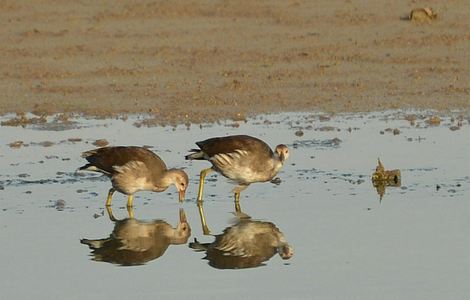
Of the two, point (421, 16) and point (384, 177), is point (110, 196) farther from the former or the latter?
point (421, 16)

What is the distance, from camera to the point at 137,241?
1319 cm

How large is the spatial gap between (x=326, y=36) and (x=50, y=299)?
14.2 meters

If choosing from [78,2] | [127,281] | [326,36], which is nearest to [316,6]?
[326,36]

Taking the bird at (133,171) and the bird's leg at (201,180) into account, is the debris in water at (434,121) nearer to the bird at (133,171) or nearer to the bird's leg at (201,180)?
the bird's leg at (201,180)

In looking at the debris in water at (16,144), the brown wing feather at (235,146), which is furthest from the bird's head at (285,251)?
the debris in water at (16,144)

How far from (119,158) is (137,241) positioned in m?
1.87

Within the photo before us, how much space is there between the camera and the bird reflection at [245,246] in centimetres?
1230

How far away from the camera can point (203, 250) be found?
12758 mm

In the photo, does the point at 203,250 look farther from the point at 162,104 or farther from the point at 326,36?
the point at 326,36

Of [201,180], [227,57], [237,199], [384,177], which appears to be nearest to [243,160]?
[237,199]

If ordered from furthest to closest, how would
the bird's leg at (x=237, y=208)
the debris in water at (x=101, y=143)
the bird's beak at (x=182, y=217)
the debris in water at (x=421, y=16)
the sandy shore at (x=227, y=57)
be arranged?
the debris in water at (x=421, y=16) → the sandy shore at (x=227, y=57) → the debris in water at (x=101, y=143) → the bird's leg at (x=237, y=208) → the bird's beak at (x=182, y=217)

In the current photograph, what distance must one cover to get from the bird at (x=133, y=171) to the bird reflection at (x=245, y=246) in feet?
3.83

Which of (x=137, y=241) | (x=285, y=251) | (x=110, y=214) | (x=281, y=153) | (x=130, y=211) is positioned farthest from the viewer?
(x=281, y=153)

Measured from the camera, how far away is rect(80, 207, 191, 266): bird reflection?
41.2 ft
